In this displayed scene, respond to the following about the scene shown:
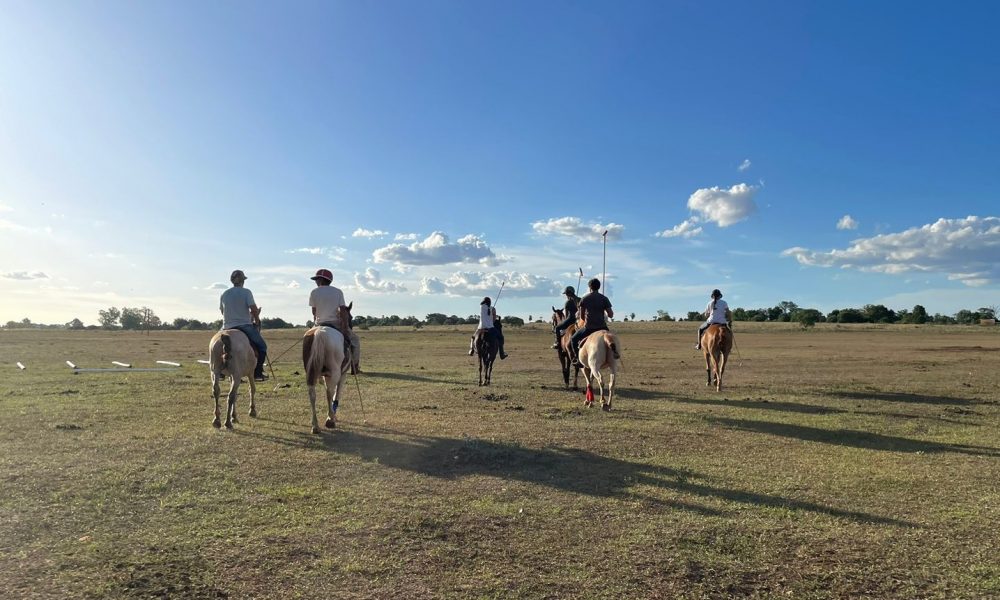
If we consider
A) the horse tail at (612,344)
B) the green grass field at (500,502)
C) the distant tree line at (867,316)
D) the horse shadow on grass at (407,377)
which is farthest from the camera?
the distant tree line at (867,316)

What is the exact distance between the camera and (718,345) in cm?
1562

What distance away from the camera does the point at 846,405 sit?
44.5 ft

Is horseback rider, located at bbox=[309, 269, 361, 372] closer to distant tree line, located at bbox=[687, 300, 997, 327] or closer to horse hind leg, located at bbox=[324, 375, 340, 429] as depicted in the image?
horse hind leg, located at bbox=[324, 375, 340, 429]

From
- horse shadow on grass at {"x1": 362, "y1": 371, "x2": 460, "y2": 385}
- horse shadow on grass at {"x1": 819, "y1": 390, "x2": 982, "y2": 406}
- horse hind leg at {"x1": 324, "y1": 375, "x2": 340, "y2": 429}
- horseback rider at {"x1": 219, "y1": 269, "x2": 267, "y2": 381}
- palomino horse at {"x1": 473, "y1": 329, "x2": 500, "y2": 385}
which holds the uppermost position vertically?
horseback rider at {"x1": 219, "y1": 269, "x2": 267, "y2": 381}

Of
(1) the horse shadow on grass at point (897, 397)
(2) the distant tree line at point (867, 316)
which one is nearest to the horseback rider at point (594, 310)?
(1) the horse shadow on grass at point (897, 397)

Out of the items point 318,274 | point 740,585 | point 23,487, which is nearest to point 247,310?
point 318,274

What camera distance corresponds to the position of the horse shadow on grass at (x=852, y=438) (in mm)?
9102

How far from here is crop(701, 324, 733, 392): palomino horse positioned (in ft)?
50.9

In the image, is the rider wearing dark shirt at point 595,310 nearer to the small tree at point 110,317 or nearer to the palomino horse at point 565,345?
the palomino horse at point 565,345

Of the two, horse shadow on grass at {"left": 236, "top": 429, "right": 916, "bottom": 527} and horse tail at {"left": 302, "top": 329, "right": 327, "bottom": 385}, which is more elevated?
horse tail at {"left": 302, "top": 329, "right": 327, "bottom": 385}

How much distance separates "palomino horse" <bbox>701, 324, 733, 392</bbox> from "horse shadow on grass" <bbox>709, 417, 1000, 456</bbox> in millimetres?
4298

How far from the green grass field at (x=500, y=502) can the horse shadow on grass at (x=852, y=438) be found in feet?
0.26

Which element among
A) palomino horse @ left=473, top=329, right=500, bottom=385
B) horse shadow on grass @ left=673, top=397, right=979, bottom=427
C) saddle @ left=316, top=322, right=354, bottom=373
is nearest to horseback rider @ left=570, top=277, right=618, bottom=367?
horse shadow on grass @ left=673, top=397, right=979, bottom=427

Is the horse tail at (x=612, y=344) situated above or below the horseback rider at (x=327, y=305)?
below
